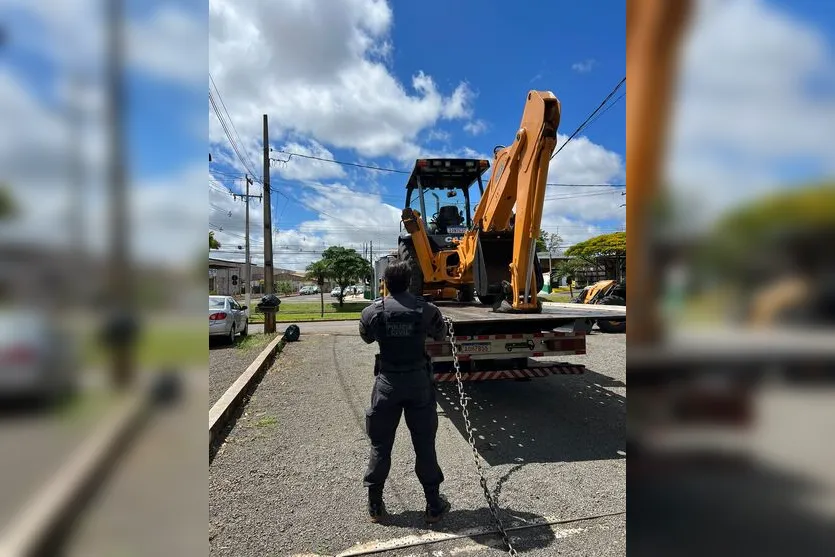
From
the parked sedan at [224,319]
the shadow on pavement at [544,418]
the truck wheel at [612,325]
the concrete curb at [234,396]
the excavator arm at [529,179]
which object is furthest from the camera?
the truck wheel at [612,325]

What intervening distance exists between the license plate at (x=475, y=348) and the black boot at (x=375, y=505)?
2.08m

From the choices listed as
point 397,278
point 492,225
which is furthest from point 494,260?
point 397,278

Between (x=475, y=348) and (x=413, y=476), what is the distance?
5.37 ft

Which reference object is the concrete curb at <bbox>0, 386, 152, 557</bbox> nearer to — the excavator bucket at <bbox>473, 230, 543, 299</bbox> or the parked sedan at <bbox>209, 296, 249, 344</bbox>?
the excavator bucket at <bbox>473, 230, 543, 299</bbox>

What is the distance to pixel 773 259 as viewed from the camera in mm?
540

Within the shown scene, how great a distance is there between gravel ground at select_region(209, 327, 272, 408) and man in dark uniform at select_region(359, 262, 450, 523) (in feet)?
10.5

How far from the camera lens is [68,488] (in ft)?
2.09

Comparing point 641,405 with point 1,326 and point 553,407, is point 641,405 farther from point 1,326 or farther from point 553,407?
point 553,407

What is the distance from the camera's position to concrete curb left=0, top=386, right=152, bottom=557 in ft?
1.95

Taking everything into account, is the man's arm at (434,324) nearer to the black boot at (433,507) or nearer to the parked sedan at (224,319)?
the black boot at (433,507)

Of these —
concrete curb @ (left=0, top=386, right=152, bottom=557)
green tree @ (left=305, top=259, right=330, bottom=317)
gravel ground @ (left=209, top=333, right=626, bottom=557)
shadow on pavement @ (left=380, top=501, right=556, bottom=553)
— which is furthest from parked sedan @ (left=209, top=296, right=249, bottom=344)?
green tree @ (left=305, top=259, right=330, bottom=317)

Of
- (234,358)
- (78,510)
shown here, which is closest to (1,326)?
(78,510)

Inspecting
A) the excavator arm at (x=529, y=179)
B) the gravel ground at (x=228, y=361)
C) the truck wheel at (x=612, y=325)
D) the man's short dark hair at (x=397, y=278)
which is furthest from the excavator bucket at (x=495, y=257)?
the truck wheel at (x=612, y=325)

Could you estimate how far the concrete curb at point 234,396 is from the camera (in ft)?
15.5
